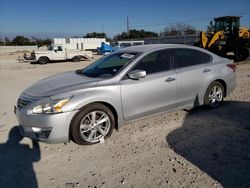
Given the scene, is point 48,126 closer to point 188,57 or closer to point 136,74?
point 136,74

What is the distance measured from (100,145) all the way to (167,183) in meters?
1.41

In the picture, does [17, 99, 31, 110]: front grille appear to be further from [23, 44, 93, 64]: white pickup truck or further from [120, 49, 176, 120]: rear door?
[23, 44, 93, 64]: white pickup truck

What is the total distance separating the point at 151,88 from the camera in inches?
169

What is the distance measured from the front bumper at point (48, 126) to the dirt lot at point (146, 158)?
27cm

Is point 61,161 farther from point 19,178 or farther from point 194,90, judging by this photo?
point 194,90

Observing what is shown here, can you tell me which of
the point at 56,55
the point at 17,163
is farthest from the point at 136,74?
the point at 56,55

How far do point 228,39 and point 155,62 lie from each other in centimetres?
1363

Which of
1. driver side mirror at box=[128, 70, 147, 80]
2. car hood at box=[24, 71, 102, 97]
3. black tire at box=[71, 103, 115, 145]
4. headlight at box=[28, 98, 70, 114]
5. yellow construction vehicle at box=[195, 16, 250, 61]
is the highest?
yellow construction vehicle at box=[195, 16, 250, 61]

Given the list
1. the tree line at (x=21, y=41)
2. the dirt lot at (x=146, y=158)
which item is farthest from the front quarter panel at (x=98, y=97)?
the tree line at (x=21, y=41)

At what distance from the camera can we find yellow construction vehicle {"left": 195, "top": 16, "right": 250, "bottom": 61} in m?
15.5

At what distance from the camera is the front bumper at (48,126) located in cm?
351

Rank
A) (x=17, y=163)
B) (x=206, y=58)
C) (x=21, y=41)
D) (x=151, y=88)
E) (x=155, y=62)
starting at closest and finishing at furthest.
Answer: (x=17, y=163) < (x=151, y=88) < (x=155, y=62) < (x=206, y=58) < (x=21, y=41)

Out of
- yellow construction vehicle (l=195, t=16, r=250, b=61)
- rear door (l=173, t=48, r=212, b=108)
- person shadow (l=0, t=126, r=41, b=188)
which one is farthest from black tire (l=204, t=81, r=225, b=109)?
yellow construction vehicle (l=195, t=16, r=250, b=61)

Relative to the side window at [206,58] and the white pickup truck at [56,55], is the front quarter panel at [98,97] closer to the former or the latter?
the side window at [206,58]
